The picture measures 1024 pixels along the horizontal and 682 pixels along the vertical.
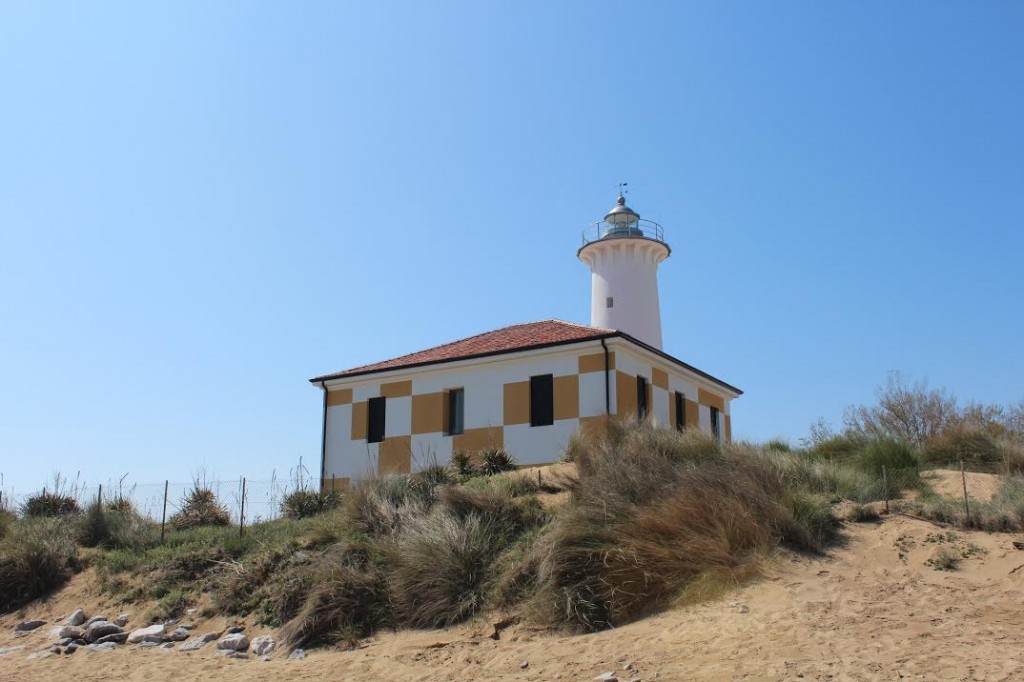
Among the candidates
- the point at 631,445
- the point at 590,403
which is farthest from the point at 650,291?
the point at 631,445

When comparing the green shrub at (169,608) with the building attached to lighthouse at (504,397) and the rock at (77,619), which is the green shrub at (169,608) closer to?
the rock at (77,619)

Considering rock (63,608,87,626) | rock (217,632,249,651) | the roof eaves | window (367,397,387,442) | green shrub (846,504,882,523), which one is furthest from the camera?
window (367,397,387,442)

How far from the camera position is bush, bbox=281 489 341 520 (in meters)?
16.8

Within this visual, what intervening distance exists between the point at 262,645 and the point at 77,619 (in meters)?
4.26

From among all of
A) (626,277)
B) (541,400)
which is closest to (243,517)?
(541,400)

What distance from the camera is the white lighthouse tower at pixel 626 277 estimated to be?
2766cm

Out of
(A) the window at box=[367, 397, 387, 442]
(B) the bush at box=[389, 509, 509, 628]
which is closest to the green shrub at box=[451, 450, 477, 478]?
(A) the window at box=[367, 397, 387, 442]

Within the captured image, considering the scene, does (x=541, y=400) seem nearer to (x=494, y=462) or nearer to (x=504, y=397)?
(x=504, y=397)

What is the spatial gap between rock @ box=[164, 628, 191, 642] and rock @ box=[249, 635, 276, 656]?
1.39m

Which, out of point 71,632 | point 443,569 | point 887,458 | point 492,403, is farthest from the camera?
point 492,403

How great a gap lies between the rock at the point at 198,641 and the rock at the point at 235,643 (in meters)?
0.40

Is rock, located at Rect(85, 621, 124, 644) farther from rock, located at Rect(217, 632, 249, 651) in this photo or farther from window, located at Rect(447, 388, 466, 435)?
window, located at Rect(447, 388, 466, 435)

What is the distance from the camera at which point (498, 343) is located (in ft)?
71.6

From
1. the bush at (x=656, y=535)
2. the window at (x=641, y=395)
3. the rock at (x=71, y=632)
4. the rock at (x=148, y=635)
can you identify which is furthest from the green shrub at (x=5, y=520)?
the window at (x=641, y=395)
